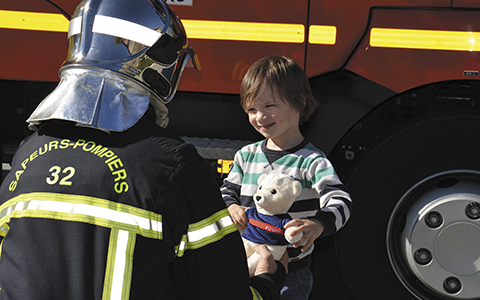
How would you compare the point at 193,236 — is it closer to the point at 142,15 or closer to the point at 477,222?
the point at 142,15

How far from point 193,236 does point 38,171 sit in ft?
1.33

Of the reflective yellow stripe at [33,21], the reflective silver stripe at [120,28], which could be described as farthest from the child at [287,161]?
the reflective yellow stripe at [33,21]

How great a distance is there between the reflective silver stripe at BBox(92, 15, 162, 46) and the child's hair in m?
0.66

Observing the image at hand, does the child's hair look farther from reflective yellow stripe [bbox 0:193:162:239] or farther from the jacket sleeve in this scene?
reflective yellow stripe [bbox 0:193:162:239]

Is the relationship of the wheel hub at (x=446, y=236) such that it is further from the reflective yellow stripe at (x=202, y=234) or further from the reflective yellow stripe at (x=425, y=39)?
the reflective yellow stripe at (x=202, y=234)

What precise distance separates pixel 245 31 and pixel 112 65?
1.37 meters

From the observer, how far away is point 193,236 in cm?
108

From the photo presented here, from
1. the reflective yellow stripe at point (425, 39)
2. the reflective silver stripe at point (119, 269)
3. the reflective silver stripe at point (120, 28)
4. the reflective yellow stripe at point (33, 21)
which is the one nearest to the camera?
the reflective silver stripe at point (119, 269)

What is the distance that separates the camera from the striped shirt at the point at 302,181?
63.9 inches

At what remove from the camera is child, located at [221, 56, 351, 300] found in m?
1.68

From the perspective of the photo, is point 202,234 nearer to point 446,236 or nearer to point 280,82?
point 280,82

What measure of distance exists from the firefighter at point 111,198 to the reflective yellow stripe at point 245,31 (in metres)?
1.25

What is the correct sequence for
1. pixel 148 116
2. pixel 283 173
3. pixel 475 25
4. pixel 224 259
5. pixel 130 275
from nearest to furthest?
pixel 130 275, pixel 224 259, pixel 148 116, pixel 283 173, pixel 475 25

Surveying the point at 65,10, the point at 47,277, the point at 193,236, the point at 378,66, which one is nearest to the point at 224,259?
the point at 193,236
